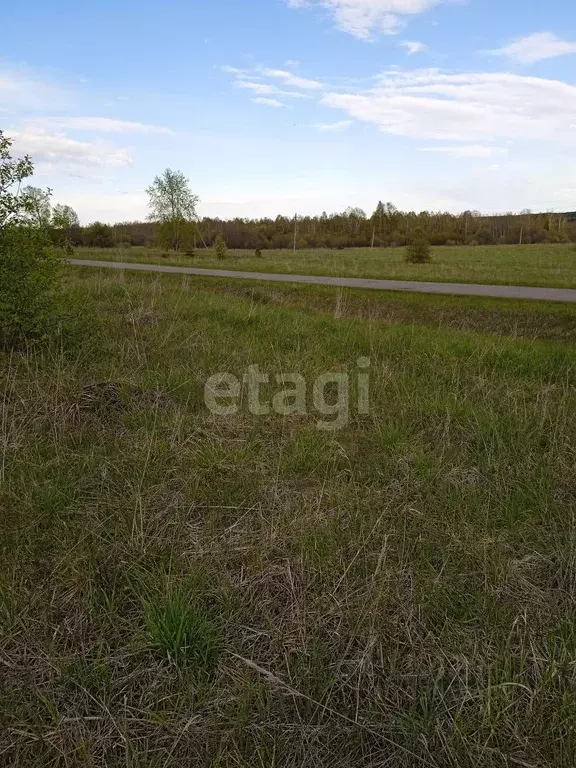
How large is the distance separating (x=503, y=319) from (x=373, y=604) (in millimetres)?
9040

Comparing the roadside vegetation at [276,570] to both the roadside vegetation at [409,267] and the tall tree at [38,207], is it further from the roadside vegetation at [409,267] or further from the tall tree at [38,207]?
the roadside vegetation at [409,267]

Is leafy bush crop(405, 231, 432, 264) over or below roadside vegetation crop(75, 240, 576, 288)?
over

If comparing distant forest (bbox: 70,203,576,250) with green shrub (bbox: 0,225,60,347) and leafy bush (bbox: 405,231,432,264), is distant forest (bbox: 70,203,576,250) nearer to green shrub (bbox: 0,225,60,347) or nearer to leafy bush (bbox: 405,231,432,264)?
leafy bush (bbox: 405,231,432,264)

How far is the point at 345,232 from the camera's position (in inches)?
3268

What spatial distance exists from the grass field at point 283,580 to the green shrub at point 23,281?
2.86 ft

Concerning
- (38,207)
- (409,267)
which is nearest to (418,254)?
(409,267)

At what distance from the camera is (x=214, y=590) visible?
2568mm

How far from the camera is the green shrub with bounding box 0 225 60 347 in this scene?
582 centimetres

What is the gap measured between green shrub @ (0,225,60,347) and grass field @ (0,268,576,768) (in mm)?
872

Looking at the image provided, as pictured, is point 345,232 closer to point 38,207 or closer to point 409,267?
point 409,267

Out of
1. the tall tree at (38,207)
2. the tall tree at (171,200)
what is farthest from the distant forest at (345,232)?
the tall tree at (38,207)

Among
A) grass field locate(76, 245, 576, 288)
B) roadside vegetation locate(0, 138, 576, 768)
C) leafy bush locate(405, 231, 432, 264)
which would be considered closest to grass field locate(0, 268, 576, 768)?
roadside vegetation locate(0, 138, 576, 768)

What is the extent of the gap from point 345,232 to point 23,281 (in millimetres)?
80772

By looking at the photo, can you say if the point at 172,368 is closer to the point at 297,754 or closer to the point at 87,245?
the point at 297,754
